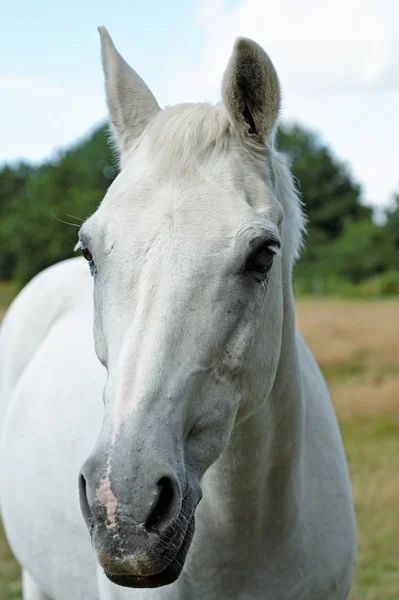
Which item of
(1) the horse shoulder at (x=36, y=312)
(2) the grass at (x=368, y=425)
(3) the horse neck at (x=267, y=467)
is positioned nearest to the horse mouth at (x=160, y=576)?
(3) the horse neck at (x=267, y=467)

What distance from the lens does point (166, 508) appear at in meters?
1.52

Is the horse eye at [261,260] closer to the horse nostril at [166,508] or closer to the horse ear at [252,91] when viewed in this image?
the horse ear at [252,91]

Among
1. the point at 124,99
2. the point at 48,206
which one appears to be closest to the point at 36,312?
the point at 124,99

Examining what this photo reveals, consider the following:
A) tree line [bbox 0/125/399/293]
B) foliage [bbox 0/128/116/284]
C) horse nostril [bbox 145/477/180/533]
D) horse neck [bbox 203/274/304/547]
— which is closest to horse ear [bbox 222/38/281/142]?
horse neck [bbox 203/274/304/547]

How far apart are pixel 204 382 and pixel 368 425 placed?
8.14 metres

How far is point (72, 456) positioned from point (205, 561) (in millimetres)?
952

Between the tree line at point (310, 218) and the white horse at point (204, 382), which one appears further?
the tree line at point (310, 218)

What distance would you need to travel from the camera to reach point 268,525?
2246mm

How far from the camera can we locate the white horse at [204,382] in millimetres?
1529

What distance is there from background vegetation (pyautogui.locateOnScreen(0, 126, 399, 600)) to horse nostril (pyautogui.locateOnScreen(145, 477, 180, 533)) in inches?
48.9

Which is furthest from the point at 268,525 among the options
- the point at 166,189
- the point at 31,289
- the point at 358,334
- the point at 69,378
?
the point at 358,334

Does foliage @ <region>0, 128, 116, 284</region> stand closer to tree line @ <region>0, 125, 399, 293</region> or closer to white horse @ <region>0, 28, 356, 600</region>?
tree line @ <region>0, 125, 399, 293</region>

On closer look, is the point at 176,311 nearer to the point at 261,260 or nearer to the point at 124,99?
the point at 261,260

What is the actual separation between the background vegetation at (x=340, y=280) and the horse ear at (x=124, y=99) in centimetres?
25
